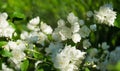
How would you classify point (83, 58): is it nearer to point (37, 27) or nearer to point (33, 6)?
point (37, 27)

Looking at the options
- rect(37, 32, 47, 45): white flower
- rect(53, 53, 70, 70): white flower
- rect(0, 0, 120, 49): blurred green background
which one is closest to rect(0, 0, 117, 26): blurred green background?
rect(0, 0, 120, 49): blurred green background

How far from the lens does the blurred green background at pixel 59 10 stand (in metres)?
4.07

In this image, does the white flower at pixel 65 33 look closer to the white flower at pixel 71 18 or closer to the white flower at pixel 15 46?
the white flower at pixel 71 18

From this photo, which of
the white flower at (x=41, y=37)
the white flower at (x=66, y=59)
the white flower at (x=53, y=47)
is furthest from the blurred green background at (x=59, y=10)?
the white flower at (x=66, y=59)

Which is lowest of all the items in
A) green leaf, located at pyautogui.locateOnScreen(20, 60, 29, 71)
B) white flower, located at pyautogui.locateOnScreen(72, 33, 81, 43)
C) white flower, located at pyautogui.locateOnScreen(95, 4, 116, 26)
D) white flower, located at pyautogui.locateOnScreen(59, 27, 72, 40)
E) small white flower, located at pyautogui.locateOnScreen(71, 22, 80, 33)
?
green leaf, located at pyautogui.locateOnScreen(20, 60, 29, 71)

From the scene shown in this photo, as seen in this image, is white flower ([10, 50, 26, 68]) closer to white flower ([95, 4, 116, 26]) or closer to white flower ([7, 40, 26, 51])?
white flower ([7, 40, 26, 51])

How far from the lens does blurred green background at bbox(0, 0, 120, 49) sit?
4.07 m

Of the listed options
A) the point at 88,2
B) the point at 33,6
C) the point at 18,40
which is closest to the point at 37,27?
the point at 18,40

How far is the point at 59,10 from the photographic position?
4.66 meters

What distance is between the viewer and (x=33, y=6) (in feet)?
15.9

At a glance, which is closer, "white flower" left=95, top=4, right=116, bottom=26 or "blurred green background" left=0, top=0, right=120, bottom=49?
"white flower" left=95, top=4, right=116, bottom=26

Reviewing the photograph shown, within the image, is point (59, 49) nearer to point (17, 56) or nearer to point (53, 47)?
point (53, 47)

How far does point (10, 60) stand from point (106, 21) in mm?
653

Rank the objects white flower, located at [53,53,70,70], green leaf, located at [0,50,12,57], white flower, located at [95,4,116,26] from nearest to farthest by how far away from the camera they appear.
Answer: white flower, located at [53,53,70,70] < green leaf, located at [0,50,12,57] < white flower, located at [95,4,116,26]
